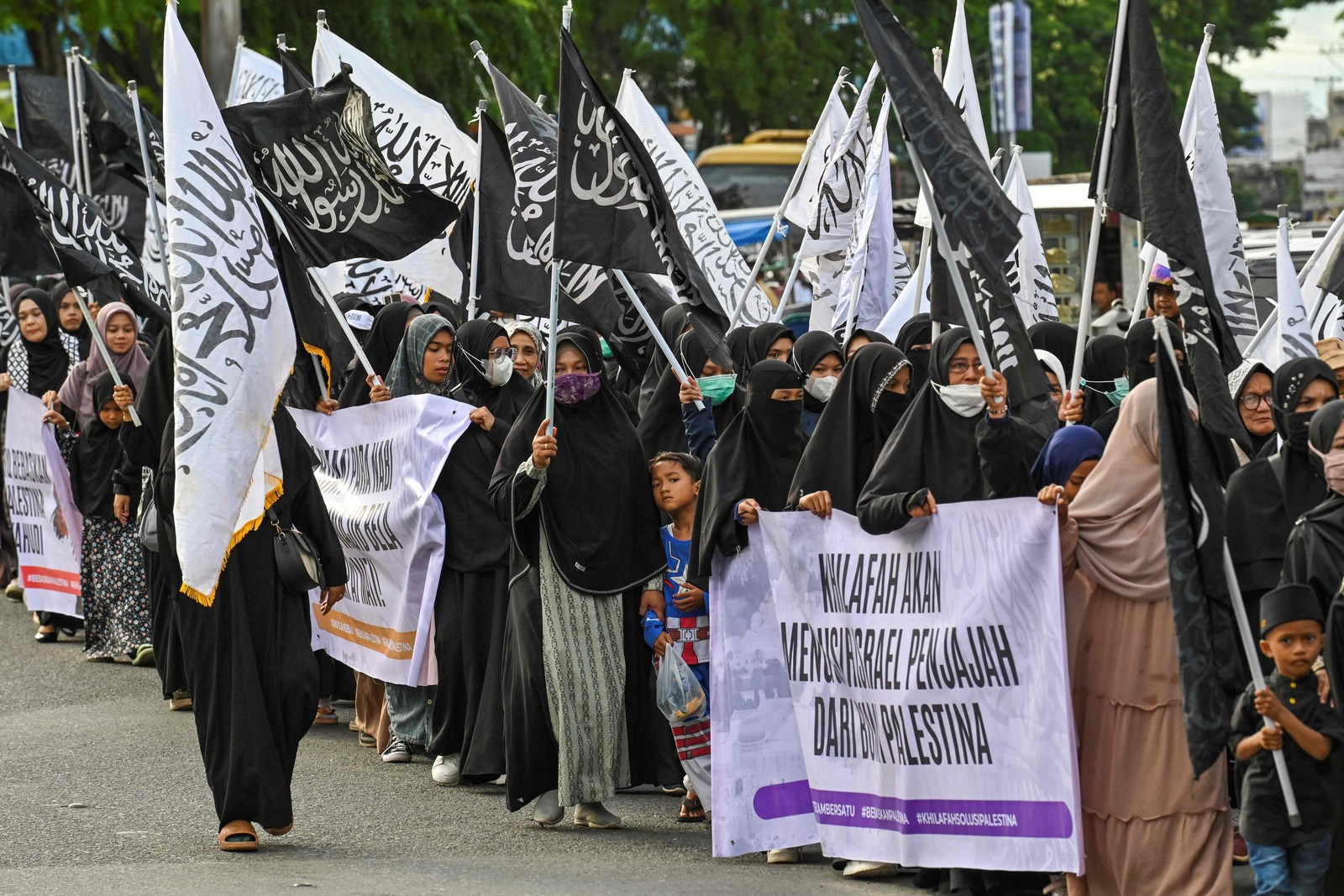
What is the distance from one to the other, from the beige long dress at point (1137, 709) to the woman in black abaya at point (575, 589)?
6.08 feet

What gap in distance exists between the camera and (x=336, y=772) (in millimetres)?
7684

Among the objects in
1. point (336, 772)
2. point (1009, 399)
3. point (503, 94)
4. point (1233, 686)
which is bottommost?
point (336, 772)

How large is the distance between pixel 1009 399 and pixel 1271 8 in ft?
122

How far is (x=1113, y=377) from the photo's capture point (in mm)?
7637

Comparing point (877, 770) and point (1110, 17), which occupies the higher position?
point (1110, 17)

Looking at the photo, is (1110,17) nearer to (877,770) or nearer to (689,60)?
(689,60)

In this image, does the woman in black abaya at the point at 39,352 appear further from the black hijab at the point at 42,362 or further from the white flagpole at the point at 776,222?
the white flagpole at the point at 776,222

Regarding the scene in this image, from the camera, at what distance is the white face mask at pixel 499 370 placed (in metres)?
7.76

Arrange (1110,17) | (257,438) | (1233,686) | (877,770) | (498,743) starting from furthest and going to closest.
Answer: (1110,17) → (498,743) → (257,438) → (877,770) → (1233,686)

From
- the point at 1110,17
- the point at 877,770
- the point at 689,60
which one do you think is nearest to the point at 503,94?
the point at 877,770

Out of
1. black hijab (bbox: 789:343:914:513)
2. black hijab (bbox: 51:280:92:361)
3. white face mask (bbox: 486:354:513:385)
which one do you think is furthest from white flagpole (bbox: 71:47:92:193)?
black hijab (bbox: 789:343:914:513)

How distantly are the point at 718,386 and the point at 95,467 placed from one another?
4.57 m

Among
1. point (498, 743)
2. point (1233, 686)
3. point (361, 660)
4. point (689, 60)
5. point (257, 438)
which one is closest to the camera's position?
point (1233, 686)

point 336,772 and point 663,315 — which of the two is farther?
point 663,315
